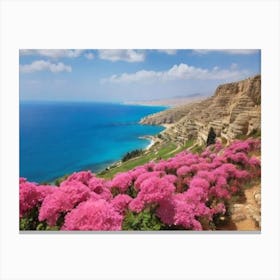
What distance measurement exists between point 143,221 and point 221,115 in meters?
1.45

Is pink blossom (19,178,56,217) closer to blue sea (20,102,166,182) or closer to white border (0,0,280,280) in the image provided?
white border (0,0,280,280)

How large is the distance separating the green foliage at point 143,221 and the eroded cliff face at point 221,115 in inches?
39.6

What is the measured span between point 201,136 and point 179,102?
1.47ft

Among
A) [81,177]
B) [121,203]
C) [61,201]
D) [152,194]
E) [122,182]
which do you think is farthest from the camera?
[122,182]

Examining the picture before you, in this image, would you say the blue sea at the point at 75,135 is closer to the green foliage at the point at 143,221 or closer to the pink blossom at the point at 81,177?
the pink blossom at the point at 81,177

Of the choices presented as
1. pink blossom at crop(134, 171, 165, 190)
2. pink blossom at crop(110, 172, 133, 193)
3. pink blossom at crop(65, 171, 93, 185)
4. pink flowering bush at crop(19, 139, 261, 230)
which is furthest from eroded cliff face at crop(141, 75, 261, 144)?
pink blossom at crop(65, 171, 93, 185)

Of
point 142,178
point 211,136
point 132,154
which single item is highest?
point 211,136

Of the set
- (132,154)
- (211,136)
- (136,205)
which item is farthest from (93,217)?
(211,136)

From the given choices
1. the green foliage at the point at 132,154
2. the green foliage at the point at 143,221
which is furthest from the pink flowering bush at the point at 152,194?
the green foliage at the point at 132,154

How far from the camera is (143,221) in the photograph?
14.0 ft

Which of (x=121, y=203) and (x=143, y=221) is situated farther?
(x=121, y=203)

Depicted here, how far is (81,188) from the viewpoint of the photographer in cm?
405
